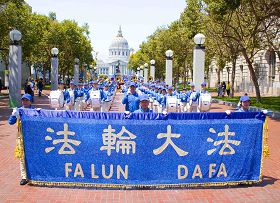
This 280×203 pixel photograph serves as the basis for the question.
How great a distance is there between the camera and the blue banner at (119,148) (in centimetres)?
715

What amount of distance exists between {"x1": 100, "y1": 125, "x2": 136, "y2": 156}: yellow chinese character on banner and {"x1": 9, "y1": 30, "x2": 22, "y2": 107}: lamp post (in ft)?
50.7

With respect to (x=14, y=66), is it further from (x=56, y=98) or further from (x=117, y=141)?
(x=117, y=141)

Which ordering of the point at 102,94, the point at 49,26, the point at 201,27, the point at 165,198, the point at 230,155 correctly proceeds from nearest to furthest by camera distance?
the point at 165,198 < the point at 230,155 < the point at 102,94 < the point at 201,27 < the point at 49,26

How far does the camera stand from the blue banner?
715cm

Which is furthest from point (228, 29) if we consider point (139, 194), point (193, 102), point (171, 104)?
point (139, 194)

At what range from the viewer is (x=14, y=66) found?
842 inches

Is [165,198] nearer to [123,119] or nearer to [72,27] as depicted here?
[123,119]

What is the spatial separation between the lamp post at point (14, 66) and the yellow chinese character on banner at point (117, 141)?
609 inches

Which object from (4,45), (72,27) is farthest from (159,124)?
(72,27)

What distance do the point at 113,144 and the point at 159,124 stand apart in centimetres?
95

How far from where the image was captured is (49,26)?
48.4 m

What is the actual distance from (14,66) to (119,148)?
16.0 metres

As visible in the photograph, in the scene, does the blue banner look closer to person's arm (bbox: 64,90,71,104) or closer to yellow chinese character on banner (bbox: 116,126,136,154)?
yellow chinese character on banner (bbox: 116,126,136,154)

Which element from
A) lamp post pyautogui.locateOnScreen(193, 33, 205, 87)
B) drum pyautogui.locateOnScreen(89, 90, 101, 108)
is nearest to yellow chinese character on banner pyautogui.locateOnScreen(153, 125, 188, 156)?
drum pyautogui.locateOnScreen(89, 90, 101, 108)
